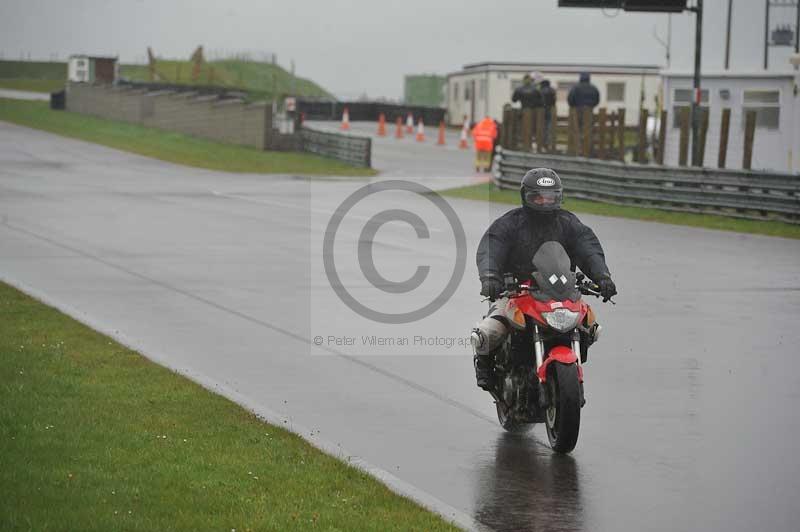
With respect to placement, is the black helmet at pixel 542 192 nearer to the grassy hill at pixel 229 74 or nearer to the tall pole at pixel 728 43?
the tall pole at pixel 728 43

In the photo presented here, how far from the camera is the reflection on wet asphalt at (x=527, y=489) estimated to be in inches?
286

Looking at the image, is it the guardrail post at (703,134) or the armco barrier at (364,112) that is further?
the armco barrier at (364,112)

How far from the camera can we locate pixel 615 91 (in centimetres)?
6912

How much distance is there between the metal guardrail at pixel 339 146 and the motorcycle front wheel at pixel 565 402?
38.8 metres

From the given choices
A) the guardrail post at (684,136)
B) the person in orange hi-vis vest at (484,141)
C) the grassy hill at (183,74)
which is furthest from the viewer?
the grassy hill at (183,74)

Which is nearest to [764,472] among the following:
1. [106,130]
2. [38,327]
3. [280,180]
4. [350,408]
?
[350,408]

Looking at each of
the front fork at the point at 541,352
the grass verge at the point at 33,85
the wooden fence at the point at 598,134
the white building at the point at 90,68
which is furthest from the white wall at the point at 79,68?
the front fork at the point at 541,352

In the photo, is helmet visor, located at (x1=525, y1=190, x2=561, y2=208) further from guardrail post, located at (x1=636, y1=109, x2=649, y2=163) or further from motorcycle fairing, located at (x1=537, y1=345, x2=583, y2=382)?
guardrail post, located at (x1=636, y1=109, x2=649, y2=163)

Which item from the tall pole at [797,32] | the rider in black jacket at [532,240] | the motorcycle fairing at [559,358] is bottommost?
the motorcycle fairing at [559,358]

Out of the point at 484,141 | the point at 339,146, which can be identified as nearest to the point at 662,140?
the point at 484,141

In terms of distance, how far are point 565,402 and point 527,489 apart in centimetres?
78

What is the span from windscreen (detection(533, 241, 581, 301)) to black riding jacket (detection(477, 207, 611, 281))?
0.96ft

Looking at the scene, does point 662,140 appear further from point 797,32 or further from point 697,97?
point 797,32

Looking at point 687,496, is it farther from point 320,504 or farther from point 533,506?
point 320,504
